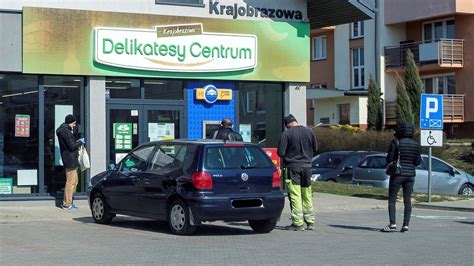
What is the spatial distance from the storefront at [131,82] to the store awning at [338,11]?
85 centimetres

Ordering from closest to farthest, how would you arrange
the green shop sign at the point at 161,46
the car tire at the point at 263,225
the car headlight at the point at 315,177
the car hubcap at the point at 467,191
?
1. the car tire at the point at 263,225
2. the green shop sign at the point at 161,46
3. the car hubcap at the point at 467,191
4. the car headlight at the point at 315,177

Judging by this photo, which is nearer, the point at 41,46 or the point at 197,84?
the point at 41,46

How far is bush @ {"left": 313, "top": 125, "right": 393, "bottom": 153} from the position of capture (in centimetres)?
3525

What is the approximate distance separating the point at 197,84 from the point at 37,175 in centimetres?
442

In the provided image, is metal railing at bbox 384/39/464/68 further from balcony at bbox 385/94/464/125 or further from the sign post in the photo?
the sign post

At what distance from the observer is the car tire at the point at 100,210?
1396 centimetres

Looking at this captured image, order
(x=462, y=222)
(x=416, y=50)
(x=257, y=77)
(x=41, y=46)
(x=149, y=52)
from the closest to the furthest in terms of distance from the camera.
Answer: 1. (x=462, y=222)
2. (x=41, y=46)
3. (x=149, y=52)
4. (x=257, y=77)
5. (x=416, y=50)

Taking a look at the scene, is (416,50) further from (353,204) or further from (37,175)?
(37,175)

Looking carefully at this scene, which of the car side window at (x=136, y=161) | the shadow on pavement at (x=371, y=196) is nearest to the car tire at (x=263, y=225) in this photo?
the car side window at (x=136, y=161)

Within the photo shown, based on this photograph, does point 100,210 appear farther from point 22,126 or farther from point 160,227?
point 22,126

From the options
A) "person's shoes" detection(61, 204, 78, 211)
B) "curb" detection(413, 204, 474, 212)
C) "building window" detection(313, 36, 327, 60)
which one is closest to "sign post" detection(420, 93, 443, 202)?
"curb" detection(413, 204, 474, 212)

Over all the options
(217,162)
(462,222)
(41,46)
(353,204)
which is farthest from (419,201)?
(41,46)

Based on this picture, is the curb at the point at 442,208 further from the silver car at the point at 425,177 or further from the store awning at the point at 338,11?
the store awning at the point at 338,11

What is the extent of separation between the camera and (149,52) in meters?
17.6
